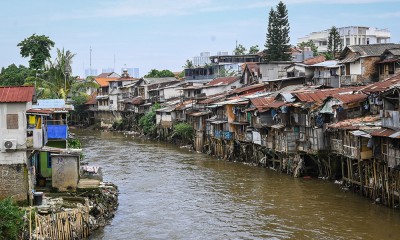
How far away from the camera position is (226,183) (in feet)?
127

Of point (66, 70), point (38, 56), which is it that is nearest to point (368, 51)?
point (66, 70)

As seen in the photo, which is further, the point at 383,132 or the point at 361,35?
the point at 361,35

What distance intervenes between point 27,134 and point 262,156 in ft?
83.7

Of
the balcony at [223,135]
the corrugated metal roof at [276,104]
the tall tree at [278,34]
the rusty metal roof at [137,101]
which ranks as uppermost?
the tall tree at [278,34]

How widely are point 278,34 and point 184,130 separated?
1959 centimetres

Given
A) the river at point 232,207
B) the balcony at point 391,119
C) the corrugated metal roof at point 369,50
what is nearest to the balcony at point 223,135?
the river at point 232,207

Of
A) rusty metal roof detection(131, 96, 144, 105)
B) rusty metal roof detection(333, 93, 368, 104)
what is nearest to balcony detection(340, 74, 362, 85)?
rusty metal roof detection(333, 93, 368, 104)

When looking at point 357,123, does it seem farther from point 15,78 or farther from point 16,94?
point 15,78

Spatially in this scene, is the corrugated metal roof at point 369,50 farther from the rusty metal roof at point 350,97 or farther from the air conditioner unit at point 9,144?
the air conditioner unit at point 9,144

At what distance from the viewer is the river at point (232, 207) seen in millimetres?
26109

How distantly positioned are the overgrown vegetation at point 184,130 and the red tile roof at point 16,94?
122 feet

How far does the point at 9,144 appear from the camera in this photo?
77.1ft

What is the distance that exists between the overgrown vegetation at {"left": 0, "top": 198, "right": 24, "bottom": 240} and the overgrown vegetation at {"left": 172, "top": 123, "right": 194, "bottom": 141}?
40908 millimetres

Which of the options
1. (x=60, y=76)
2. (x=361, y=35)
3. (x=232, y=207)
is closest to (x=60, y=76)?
(x=60, y=76)
